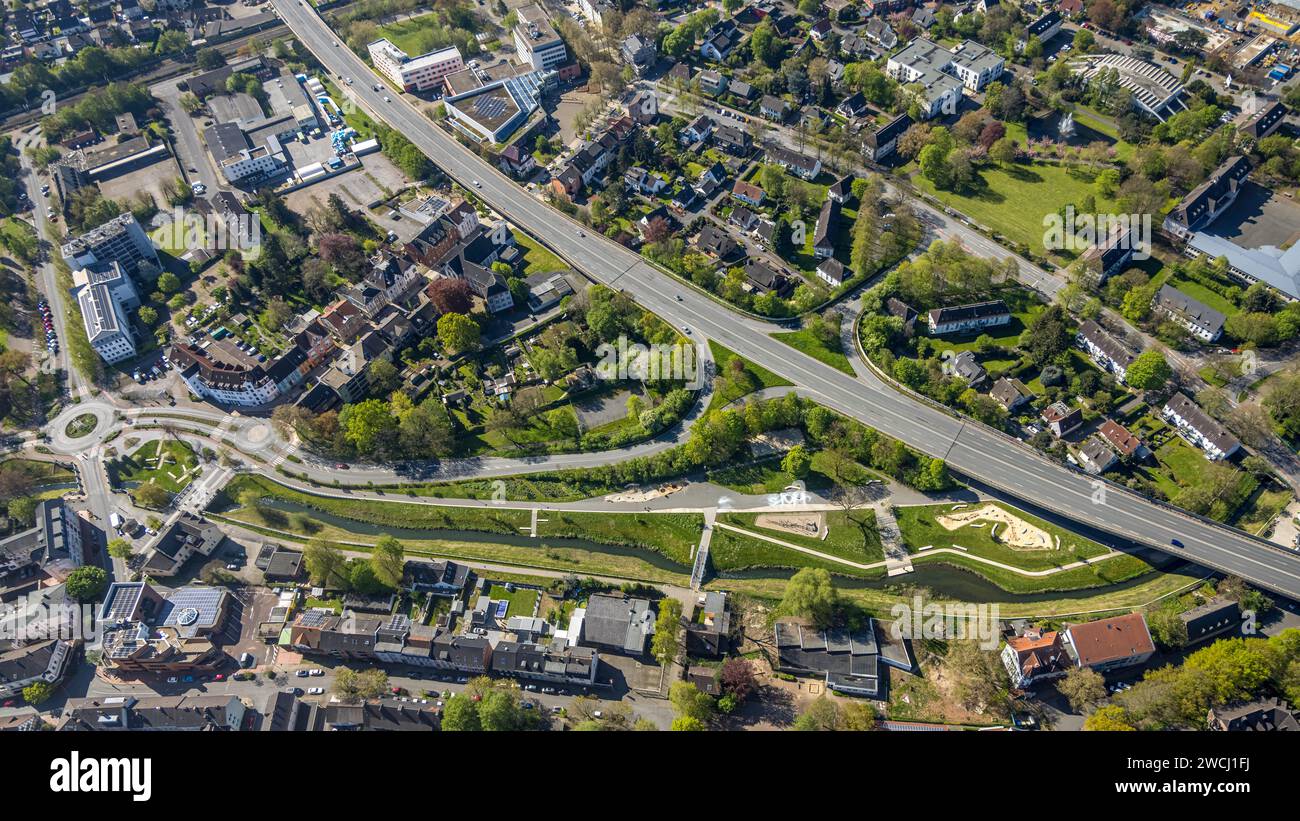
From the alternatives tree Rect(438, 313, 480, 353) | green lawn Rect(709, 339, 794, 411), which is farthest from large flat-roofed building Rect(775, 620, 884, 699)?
tree Rect(438, 313, 480, 353)

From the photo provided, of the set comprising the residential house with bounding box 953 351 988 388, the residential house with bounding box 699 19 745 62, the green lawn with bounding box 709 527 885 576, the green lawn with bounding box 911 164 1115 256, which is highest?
the residential house with bounding box 699 19 745 62

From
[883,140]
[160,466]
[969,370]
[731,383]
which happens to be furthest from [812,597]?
[160,466]

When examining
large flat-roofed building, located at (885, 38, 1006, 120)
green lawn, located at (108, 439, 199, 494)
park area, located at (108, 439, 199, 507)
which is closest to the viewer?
park area, located at (108, 439, 199, 507)

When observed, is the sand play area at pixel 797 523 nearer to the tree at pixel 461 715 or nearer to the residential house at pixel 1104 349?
the tree at pixel 461 715

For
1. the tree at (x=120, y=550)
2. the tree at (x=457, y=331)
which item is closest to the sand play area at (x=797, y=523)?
the tree at (x=457, y=331)

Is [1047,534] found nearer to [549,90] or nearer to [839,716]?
[839,716]

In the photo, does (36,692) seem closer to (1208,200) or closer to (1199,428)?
(1199,428)

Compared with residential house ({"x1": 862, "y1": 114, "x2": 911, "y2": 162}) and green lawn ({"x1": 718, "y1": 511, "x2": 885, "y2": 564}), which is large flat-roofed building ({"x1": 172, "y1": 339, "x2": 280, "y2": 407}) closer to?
green lawn ({"x1": 718, "y1": 511, "x2": 885, "y2": 564})
